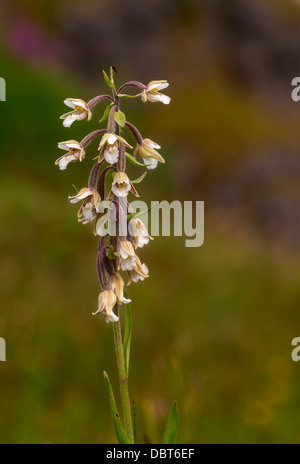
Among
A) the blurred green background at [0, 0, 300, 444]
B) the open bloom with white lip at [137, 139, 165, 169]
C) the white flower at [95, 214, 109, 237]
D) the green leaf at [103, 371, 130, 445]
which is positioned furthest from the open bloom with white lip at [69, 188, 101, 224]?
the blurred green background at [0, 0, 300, 444]

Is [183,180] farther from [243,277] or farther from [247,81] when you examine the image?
[247,81]

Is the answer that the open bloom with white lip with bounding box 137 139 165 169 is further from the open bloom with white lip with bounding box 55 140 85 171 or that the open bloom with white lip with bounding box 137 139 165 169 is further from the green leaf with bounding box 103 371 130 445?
the green leaf with bounding box 103 371 130 445

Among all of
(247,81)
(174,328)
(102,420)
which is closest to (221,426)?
(102,420)

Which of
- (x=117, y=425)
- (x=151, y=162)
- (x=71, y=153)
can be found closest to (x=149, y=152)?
(x=151, y=162)

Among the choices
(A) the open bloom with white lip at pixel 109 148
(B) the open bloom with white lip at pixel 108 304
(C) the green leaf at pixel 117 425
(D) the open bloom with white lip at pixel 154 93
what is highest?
(D) the open bloom with white lip at pixel 154 93

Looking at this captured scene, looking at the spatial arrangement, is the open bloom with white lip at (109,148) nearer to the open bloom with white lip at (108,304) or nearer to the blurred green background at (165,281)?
the open bloom with white lip at (108,304)

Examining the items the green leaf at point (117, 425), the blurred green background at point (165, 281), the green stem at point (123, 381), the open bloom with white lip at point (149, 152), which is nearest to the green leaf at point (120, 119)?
the open bloom with white lip at point (149, 152)
